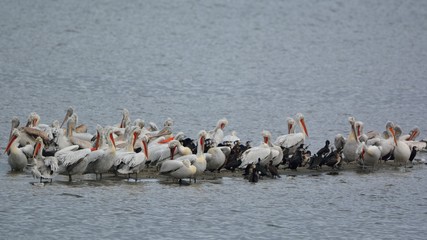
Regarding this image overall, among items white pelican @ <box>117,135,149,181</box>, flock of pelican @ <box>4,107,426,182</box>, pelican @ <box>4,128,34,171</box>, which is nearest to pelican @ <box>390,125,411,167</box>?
flock of pelican @ <box>4,107,426,182</box>

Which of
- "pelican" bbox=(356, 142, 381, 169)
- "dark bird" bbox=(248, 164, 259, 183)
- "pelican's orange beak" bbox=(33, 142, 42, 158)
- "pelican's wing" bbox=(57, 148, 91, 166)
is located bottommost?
"dark bird" bbox=(248, 164, 259, 183)

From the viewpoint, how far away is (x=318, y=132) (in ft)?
70.3

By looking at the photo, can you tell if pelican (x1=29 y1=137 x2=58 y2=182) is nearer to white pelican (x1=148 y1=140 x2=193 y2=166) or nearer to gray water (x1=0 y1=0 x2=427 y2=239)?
gray water (x1=0 y1=0 x2=427 y2=239)

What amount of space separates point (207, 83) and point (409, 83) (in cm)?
585

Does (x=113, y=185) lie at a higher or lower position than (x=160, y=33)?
lower

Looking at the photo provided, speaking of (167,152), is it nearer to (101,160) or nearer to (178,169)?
(178,169)

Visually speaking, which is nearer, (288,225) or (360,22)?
(288,225)

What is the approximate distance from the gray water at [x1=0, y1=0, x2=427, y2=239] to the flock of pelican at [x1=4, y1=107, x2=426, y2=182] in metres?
0.31

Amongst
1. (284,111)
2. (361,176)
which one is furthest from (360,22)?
(361,176)

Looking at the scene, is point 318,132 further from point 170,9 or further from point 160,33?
point 170,9

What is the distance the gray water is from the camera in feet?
45.2

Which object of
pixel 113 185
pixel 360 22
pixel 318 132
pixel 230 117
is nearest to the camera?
pixel 113 185

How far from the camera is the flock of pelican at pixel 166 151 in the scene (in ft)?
50.2

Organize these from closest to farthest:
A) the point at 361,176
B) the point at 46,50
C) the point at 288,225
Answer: the point at 288,225 → the point at 361,176 → the point at 46,50
